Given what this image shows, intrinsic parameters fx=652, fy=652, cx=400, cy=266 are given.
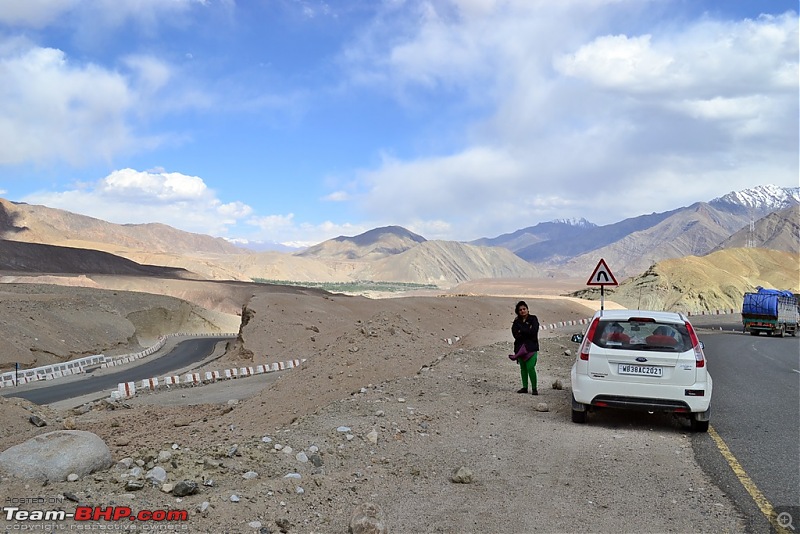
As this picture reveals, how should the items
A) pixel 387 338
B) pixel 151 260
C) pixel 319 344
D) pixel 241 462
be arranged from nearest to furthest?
pixel 241 462
pixel 387 338
pixel 319 344
pixel 151 260

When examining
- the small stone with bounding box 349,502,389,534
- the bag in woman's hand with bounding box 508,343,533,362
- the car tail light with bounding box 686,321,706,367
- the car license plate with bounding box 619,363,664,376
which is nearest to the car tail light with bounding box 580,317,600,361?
the car license plate with bounding box 619,363,664,376

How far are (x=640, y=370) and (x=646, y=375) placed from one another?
0.10 meters

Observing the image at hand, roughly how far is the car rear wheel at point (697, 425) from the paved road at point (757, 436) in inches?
7.8

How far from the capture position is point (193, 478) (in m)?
5.79

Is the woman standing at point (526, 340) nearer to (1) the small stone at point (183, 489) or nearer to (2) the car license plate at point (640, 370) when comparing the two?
(2) the car license plate at point (640, 370)

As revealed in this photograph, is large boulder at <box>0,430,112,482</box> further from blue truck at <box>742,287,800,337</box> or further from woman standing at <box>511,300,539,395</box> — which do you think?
blue truck at <box>742,287,800,337</box>

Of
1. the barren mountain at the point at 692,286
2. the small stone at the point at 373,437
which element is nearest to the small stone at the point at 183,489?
the small stone at the point at 373,437

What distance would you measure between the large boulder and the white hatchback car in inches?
237

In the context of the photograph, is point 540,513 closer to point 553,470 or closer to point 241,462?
point 553,470

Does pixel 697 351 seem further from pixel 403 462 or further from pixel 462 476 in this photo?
pixel 403 462

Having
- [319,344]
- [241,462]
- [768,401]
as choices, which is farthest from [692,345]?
[319,344]

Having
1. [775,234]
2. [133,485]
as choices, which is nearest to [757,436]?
[133,485]

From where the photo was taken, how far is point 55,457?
5578mm

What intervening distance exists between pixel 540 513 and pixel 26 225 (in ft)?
588
